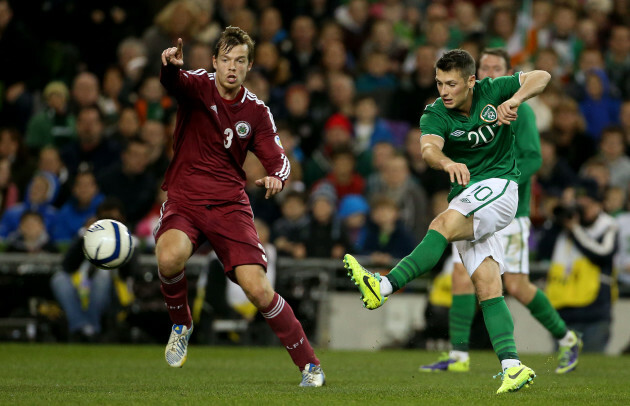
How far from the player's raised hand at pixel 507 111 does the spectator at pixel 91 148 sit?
907 centimetres

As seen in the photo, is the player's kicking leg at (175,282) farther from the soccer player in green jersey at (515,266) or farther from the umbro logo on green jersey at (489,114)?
the soccer player in green jersey at (515,266)

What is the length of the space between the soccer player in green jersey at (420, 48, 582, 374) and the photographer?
3.05 meters

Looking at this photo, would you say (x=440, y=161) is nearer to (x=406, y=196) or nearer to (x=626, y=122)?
(x=406, y=196)

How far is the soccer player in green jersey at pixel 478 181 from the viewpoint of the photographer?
270 inches

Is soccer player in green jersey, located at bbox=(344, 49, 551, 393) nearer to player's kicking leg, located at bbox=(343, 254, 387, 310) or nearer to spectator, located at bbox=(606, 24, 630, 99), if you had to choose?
player's kicking leg, located at bbox=(343, 254, 387, 310)

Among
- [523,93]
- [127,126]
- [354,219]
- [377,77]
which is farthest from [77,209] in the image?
[523,93]

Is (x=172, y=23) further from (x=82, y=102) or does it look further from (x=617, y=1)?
(x=617, y=1)

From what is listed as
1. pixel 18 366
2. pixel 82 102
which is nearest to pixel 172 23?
pixel 82 102

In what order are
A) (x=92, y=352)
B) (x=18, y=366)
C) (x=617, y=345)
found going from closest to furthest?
1. (x=18, y=366)
2. (x=92, y=352)
3. (x=617, y=345)

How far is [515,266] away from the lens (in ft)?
30.8

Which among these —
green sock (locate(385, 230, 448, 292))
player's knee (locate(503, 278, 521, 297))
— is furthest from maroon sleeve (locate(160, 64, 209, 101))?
player's knee (locate(503, 278, 521, 297))

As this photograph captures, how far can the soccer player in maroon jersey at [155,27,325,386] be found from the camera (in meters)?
7.35

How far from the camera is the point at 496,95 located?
7.27 m

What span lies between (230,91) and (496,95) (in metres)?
1.94
